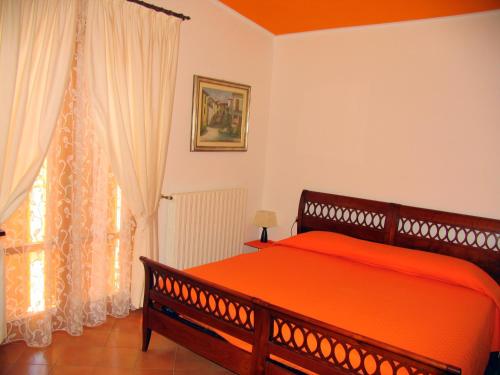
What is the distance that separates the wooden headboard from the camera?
332cm

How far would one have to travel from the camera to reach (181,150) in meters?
3.79

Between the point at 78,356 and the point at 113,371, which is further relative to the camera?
the point at 78,356

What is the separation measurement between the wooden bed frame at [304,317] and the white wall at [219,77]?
1.10 meters

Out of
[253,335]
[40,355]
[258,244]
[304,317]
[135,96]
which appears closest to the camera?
[304,317]

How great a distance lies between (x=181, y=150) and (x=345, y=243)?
163 cm

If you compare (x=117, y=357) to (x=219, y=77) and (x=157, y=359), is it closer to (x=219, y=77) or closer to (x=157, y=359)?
(x=157, y=359)

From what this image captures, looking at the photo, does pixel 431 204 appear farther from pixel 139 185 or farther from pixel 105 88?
pixel 105 88

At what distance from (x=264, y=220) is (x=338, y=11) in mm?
2078

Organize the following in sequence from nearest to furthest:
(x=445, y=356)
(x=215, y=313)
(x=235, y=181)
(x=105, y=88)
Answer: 1. (x=445, y=356)
2. (x=215, y=313)
3. (x=105, y=88)
4. (x=235, y=181)

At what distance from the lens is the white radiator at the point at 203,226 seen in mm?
3689

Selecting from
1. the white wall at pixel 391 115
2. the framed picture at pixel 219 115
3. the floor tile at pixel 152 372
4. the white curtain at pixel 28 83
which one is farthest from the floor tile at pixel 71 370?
the white wall at pixel 391 115

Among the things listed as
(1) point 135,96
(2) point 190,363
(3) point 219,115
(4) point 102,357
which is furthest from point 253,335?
(3) point 219,115

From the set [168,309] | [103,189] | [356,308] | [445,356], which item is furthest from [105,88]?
[445,356]

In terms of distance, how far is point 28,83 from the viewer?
→ 2607 mm
